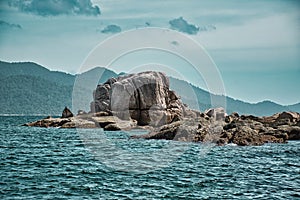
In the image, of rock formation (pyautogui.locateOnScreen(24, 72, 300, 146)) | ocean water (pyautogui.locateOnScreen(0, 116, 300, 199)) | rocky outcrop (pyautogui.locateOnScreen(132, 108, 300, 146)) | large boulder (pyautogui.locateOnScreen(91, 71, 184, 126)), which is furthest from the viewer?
large boulder (pyautogui.locateOnScreen(91, 71, 184, 126))

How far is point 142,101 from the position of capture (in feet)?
284

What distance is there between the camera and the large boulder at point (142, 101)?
86.2 meters

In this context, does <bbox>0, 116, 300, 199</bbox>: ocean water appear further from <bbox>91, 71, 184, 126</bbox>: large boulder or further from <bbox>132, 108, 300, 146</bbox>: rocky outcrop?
<bbox>91, 71, 184, 126</bbox>: large boulder

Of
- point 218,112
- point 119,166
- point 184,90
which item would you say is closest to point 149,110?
point 218,112

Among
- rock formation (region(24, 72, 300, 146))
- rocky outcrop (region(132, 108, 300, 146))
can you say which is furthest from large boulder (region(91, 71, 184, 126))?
rocky outcrop (region(132, 108, 300, 146))

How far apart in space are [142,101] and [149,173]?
191 feet

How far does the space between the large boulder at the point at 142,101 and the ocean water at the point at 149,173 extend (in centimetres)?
4259

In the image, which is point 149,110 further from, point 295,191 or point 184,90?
point 295,191

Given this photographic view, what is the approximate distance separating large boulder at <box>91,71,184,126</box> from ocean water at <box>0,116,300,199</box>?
42588 mm

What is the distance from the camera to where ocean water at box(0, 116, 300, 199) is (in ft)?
73.0

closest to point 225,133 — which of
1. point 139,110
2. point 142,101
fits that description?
point 142,101

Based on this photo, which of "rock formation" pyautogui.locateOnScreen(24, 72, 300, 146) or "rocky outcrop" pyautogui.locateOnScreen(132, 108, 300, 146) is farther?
"rock formation" pyautogui.locateOnScreen(24, 72, 300, 146)

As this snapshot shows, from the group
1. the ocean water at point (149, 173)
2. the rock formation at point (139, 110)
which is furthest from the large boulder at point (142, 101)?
the ocean water at point (149, 173)

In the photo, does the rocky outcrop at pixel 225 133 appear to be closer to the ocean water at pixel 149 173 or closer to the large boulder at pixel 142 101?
the ocean water at pixel 149 173
